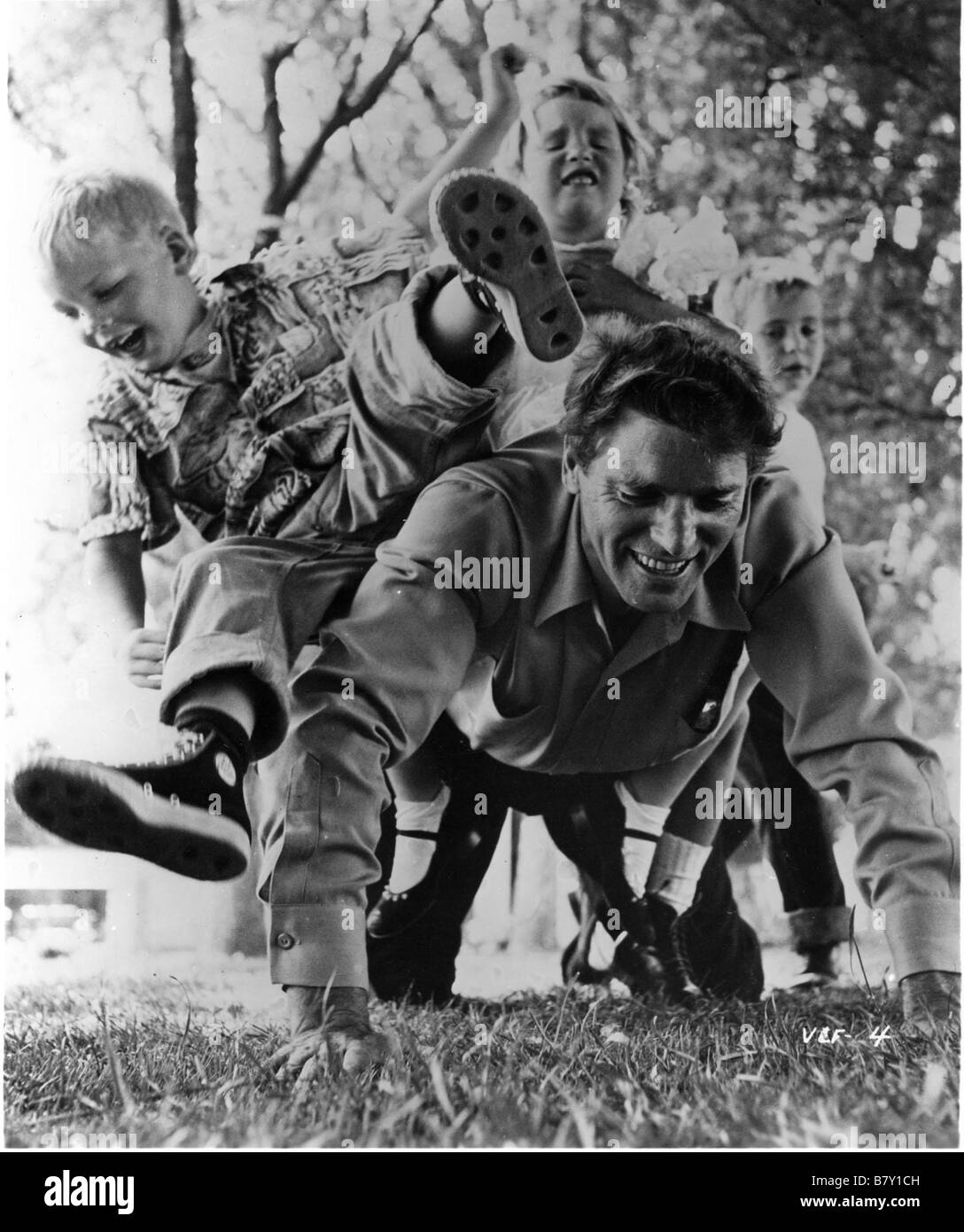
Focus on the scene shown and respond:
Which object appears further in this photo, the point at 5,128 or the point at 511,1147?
the point at 5,128

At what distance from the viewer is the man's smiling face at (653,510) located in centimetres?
357


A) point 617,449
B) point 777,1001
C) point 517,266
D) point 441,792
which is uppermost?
point 517,266

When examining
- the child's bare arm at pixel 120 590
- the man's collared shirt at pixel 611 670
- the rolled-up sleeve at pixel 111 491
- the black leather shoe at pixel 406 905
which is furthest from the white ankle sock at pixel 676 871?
the rolled-up sleeve at pixel 111 491

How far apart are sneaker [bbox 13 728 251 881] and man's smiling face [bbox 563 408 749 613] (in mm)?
1080

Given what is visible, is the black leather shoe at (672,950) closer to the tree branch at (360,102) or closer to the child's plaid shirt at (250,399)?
the child's plaid shirt at (250,399)

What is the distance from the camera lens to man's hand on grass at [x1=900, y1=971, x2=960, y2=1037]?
144 inches

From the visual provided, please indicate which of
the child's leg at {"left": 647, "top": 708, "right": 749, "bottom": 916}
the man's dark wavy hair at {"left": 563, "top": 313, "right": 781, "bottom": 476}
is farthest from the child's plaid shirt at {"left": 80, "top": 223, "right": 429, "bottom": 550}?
the child's leg at {"left": 647, "top": 708, "right": 749, "bottom": 916}

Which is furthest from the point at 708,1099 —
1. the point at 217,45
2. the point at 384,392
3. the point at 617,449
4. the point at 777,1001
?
the point at 217,45

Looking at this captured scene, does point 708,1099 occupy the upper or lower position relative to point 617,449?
lower

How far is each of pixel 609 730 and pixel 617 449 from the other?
733 millimetres

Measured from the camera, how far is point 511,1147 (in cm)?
353

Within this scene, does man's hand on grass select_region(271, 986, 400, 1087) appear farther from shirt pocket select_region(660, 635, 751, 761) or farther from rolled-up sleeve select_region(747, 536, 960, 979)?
rolled-up sleeve select_region(747, 536, 960, 979)
